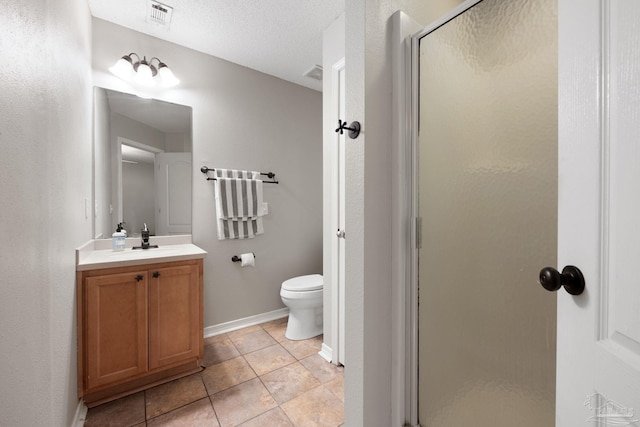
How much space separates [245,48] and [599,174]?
246 cm

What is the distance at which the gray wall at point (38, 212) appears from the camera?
67 centimetres

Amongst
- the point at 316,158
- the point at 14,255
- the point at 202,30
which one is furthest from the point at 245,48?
the point at 14,255

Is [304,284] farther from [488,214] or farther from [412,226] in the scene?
[488,214]

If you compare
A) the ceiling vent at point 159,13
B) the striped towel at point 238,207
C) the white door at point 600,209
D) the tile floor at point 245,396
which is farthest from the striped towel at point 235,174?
the white door at point 600,209

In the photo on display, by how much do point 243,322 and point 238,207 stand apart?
1.11 m

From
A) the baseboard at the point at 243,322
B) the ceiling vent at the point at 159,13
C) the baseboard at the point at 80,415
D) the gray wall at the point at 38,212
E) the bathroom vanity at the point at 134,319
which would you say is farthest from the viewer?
the baseboard at the point at 243,322

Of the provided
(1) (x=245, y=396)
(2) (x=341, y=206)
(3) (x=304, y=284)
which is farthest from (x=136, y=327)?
(2) (x=341, y=206)

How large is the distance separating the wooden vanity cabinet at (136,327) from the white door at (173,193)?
1.95ft

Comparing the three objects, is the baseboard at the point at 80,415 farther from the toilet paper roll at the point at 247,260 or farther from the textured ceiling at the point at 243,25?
the textured ceiling at the point at 243,25

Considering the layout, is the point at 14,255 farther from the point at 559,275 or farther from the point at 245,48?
the point at 245,48

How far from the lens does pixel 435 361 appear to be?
3.18ft

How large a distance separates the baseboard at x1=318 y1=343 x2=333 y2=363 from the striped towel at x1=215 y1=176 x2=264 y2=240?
1.20 metres

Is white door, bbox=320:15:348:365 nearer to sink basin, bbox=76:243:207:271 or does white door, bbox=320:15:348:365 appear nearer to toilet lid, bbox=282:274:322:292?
toilet lid, bbox=282:274:322:292

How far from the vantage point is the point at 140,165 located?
6.82 ft
